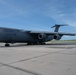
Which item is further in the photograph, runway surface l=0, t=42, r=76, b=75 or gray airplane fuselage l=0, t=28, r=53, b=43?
gray airplane fuselage l=0, t=28, r=53, b=43

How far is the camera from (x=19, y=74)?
19.6ft

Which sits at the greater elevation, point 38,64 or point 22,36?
point 22,36

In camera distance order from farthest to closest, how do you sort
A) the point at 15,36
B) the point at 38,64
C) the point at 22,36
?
1. the point at 22,36
2. the point at 15,36
3. the point at 38,64

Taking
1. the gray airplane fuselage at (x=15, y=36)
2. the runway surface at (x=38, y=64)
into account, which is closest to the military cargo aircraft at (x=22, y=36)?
the gray airplane fuselage at (x=15, y=36)

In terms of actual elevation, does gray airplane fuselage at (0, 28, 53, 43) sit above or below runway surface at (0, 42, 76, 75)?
above

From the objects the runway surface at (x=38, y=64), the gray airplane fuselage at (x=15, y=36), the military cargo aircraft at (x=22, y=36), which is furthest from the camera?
the military cargo aircraft at (x=22, y=36)

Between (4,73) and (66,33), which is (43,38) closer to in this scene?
(66,33)

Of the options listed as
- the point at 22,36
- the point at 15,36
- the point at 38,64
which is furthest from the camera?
the point at 22,36

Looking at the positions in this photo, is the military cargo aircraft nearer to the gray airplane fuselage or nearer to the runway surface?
the gray airplane fuselage

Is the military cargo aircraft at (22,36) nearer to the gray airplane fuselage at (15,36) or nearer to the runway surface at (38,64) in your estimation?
the gray airplane fuselage at (15,36)

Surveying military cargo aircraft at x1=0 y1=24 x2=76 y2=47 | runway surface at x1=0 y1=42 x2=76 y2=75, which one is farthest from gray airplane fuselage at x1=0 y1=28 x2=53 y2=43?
runway surface at x1=0 y1=42 x2=76 y2=75

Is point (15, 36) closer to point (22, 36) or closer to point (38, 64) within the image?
point (22, 36)

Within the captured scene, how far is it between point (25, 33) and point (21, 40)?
6.18ft

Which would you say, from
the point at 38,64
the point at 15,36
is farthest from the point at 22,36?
the point at 38,64
